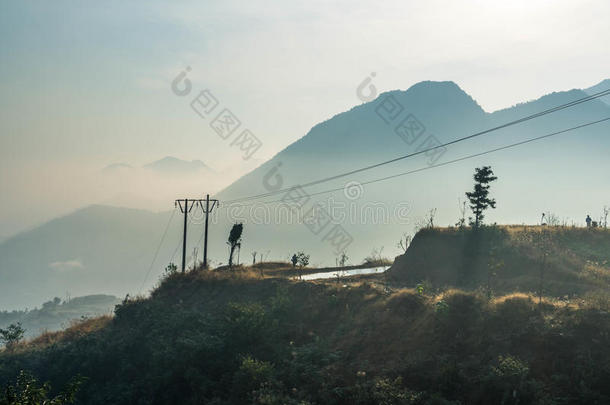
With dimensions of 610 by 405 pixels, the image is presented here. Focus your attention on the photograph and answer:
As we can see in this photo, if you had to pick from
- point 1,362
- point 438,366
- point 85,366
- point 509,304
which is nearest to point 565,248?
point 509,304

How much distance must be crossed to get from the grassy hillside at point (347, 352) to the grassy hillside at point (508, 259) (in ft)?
14.4

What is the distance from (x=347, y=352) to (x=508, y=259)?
1699 cm

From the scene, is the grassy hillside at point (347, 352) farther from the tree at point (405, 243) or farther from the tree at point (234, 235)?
the tree at point (234, 235)

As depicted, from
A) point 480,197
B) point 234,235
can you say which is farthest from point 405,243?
point 234,235

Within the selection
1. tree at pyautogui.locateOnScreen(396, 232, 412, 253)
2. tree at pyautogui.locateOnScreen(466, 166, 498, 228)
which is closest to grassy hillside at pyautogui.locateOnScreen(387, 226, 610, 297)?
tree at pyautogui.locateOnScreen(396, 232, 412, 253)

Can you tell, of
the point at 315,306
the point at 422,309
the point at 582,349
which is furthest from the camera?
the point at 315,306

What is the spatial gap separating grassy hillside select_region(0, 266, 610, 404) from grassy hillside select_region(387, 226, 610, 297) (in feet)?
14.4

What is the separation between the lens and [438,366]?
20.0m

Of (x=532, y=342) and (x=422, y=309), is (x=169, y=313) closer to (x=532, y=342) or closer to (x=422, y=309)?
(x=422, y=309)

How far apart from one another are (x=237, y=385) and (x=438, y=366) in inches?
384

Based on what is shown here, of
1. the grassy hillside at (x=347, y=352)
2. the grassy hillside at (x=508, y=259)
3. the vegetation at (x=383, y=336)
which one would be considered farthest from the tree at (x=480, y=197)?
the grassy hillside at (x=347, y=352)

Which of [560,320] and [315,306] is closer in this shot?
[560,320]

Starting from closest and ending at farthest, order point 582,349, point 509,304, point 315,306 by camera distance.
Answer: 1. point 582,349
2. point 509,304
3. point 315,306

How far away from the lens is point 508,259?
34125 millimetres
